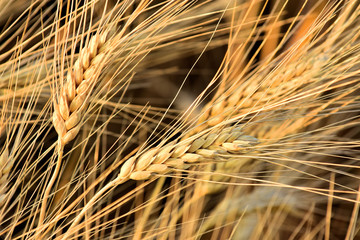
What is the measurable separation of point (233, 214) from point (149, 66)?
0.41 m

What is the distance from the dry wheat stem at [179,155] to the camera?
0.61 metres

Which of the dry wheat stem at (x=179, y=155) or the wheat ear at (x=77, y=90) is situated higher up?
the wheat ear at (x=77, y=90)

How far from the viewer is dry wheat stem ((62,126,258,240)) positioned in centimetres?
61

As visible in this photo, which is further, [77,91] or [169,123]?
[169,123]

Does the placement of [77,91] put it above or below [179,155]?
above

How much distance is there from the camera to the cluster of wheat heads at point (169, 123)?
0.62 m

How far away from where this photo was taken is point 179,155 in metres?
0.61

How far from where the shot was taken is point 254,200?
3.15 ft

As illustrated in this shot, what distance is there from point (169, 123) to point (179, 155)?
0.30 metres

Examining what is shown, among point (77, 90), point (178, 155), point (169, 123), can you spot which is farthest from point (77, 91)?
point (169, 123)

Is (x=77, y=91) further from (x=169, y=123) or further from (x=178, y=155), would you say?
(x=169, y=123)

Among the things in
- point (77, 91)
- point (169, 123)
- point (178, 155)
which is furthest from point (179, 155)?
point (169, 123)

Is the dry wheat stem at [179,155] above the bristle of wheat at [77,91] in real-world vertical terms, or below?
below

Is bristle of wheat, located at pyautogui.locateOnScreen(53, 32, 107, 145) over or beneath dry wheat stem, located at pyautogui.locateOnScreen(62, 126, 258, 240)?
over
